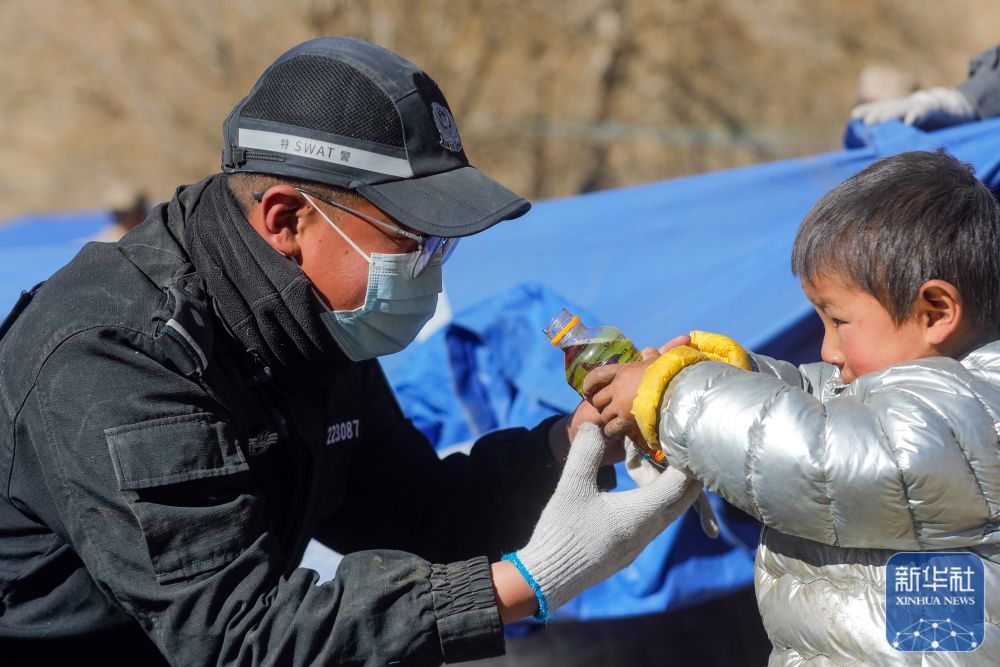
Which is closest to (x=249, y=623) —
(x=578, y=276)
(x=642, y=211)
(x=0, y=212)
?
(x=578, y=276)

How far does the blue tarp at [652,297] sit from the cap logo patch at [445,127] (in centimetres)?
107

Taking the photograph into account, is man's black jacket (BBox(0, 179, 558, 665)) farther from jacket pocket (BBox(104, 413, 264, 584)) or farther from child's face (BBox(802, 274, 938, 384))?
child's face (BBox(802, 274, 938, 384))

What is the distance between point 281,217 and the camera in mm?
1916

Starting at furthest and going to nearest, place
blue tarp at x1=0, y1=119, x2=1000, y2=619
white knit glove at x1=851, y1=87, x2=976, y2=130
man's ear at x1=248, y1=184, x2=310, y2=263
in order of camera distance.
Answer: white knit glove at x1=851, y1=87, x2=976, y2=130
blue tarp at x1=0, y1=119, x2=1000, y2=619
man's ear at x1=248, y1=184, x2=310, y2=263

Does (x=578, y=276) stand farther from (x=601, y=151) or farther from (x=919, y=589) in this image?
(x=601, y=151)

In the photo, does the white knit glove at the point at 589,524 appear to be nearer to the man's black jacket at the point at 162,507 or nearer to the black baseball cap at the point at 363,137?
the man's black jacket at the point at 162,507

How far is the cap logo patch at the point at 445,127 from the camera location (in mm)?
1938

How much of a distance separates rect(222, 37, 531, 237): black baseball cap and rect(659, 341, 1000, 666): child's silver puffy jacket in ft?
1.68

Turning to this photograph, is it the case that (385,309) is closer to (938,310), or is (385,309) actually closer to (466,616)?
(466,616)

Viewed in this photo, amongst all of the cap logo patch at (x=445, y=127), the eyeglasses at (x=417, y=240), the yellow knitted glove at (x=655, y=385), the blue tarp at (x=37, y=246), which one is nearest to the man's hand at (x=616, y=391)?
the yellow knitted glove at (x=655, y=385)

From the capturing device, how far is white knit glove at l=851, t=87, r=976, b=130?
3.26 m

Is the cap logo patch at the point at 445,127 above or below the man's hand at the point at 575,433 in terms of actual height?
above

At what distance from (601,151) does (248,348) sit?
9.75 m

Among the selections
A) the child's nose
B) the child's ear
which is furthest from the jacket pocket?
the child's ear
